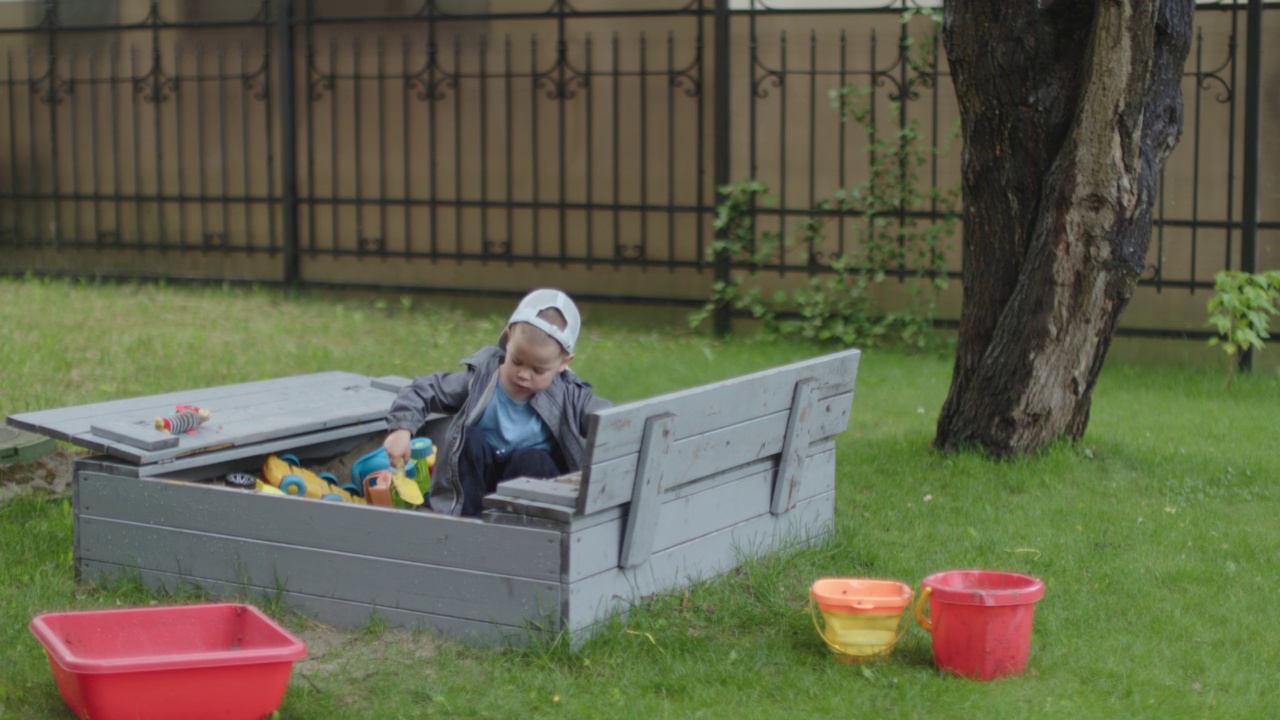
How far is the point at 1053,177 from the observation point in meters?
5.70

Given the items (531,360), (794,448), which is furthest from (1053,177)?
(531,360)

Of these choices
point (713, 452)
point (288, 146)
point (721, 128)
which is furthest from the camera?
point (288, 146)


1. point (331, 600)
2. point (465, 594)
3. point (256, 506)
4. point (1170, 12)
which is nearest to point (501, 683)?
point (465, 594)

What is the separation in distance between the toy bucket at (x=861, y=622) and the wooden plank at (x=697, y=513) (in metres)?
0.47

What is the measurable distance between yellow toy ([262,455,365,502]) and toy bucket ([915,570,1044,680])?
2104 mm

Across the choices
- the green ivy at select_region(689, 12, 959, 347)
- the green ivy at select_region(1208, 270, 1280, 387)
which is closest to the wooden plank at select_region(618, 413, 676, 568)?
the green ivy at select_region(1208, 270, 1280, 387)

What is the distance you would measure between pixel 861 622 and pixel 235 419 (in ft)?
7.41

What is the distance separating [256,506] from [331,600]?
350 millimetres

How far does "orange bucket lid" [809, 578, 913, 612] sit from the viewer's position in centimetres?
368

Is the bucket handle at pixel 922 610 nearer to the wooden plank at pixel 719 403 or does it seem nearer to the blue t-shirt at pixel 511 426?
the wooden plank at pixel 719 403

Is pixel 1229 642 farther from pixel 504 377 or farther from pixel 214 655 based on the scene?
pixel 214 655

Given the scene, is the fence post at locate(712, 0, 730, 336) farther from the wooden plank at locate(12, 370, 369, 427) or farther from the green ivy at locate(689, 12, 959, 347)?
the wooden plank at locate(12, 370, 369, 427)

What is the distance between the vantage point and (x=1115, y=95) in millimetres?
5551

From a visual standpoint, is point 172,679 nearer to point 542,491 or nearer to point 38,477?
point 542,491
